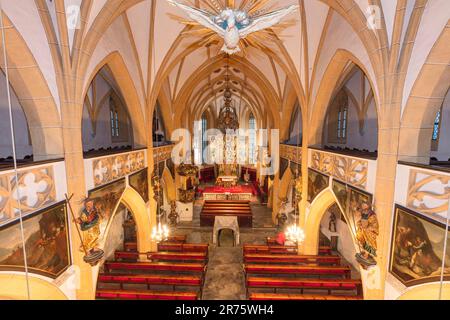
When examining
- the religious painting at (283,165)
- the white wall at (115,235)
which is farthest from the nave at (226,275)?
the religious painting at (283,165)

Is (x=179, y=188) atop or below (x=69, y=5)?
below

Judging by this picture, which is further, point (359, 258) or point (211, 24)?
point (359, 258)

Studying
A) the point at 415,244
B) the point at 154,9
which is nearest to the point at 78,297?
the point at 415,244

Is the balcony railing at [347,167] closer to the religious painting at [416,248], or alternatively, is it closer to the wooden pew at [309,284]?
the religious painting at [416,248]

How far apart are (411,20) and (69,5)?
794cm

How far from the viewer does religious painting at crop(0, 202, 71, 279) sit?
4898 mm

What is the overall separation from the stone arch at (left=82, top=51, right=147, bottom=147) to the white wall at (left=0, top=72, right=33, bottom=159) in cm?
399

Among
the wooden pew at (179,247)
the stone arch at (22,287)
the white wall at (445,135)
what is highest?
the white wall at (445,135)

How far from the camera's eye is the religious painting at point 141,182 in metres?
10.6

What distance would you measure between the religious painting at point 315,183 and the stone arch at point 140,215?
784 cm

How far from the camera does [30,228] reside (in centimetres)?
541

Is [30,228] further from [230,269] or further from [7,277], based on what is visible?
[230,269]

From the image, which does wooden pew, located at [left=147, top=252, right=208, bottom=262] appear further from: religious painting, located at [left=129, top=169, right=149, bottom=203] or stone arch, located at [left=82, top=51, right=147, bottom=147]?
stone arch, located at [left=82, top=51, right=147, bottom=147]

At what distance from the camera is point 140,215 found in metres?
11.8
